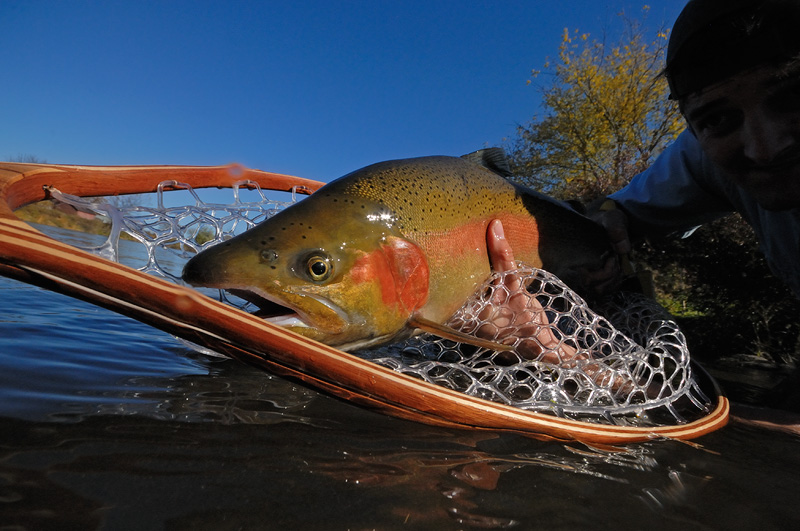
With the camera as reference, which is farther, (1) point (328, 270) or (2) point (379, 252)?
(2) point (379, 252)

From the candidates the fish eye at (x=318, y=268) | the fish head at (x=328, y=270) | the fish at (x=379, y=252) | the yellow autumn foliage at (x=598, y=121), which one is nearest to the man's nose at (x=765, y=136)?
the fish at (x=379, y=252)

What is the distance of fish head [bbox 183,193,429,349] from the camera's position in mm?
1558

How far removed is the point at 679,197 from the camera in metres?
3.18

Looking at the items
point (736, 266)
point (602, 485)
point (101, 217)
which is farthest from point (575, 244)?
point (736, 266)

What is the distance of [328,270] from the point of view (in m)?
1.68

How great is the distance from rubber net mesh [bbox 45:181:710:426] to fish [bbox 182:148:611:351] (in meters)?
0.19

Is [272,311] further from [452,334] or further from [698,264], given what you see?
[698,264]

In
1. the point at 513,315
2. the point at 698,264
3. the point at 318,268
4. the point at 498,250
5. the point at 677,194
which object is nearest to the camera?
the point at 318,268

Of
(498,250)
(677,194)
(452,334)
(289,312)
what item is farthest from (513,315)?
(677,194)

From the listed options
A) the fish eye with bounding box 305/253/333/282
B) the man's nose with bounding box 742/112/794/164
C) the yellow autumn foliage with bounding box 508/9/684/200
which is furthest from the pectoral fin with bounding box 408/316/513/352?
the yellow autumn foliage with bounding box 508/9/684/200

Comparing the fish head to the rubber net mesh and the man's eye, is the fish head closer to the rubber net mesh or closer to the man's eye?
the rubber net mesh

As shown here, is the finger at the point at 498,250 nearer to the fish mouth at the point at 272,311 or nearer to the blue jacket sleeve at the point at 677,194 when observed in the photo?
the fish mouth at the point at 272,311

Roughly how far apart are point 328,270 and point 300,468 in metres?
0.74

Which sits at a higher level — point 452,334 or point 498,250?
point 498,250
